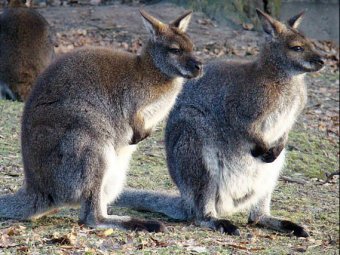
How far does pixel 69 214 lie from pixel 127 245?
3.65ft

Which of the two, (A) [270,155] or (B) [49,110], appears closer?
(B) [49,110]

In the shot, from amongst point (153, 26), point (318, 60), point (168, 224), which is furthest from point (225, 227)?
point (153, 26)

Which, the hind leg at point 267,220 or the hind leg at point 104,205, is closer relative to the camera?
the hind leg at point 104,205

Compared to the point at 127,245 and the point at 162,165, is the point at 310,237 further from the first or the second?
Answer: the point at 162,165

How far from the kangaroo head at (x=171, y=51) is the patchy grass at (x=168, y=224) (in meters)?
1.22

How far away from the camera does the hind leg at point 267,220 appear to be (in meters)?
7.46

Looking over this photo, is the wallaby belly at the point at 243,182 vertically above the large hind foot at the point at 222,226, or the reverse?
the wallaby belly at the point at 243,182

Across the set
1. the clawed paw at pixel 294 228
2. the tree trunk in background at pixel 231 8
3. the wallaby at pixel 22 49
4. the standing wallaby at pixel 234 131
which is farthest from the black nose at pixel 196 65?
the tree trunk in background at pixel 231 8

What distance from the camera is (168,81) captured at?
6.93 meters

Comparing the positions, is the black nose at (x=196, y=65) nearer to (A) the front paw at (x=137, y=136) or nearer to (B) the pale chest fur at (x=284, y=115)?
(A) the front paw at (x=137, y=136)

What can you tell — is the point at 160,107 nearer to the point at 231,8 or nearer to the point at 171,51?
the point at 171,51

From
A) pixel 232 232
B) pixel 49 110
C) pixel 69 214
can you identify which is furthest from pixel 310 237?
pixel 49 110

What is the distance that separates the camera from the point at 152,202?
758 cm

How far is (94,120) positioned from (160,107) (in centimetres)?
58
